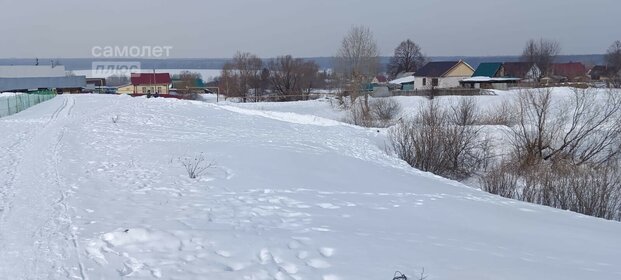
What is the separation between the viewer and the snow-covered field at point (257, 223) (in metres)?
6.21

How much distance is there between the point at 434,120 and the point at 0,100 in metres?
27.9

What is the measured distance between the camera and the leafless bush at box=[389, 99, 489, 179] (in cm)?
2253

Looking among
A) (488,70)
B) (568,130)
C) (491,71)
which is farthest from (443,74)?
(568,130)

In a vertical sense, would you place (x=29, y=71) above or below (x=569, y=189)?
above

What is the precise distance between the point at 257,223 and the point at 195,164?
227 inches

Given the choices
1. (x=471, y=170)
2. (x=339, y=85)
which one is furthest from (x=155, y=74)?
(x=471, y=170)

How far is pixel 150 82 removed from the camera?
92.3 metres

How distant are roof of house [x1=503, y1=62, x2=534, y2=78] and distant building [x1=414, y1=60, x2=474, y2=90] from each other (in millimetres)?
5168

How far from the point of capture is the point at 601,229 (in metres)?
9.75

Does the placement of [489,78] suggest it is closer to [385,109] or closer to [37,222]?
[385,109]

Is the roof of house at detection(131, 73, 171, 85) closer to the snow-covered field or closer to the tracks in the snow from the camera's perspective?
the snow-covered field

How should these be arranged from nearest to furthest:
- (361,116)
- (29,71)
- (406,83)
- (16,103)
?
(16,103) → (361,116) → (29,71) → (406,83)

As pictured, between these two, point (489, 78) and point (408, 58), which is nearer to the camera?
point (489, 78)

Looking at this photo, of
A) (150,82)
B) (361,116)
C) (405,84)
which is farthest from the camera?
(150,82)
